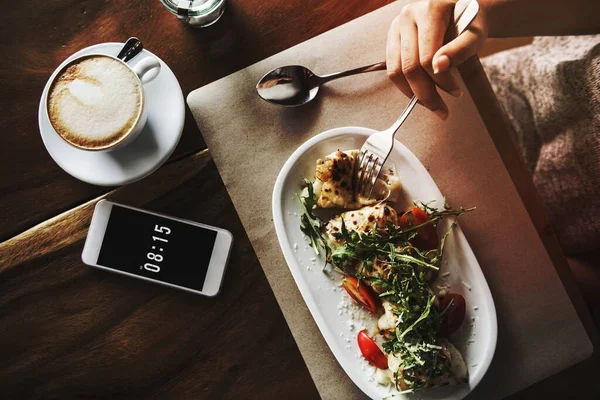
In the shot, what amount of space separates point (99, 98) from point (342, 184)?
525mm

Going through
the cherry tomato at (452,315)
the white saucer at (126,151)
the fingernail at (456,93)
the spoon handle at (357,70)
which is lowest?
the cherry tomato at (452,315)

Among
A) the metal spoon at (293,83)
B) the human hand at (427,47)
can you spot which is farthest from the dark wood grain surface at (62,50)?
the human hand at (427,47)

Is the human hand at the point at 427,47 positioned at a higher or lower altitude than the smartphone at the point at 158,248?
higher

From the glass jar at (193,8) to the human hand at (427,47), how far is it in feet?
1.27

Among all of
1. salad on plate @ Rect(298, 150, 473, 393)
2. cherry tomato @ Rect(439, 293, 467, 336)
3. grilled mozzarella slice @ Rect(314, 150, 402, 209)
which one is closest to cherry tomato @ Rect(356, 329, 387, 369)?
salad on plate @ Rect(298, 150, 473, 393)

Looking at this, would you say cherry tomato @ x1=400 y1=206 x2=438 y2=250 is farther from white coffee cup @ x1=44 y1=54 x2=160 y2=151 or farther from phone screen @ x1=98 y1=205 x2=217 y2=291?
→ white coffee cup @ x1=44 y1=54 x2=160 y2=151

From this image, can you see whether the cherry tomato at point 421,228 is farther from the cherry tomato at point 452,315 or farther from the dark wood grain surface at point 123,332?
the dark wood grain surface at point 123,332

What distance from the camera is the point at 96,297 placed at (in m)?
1.13

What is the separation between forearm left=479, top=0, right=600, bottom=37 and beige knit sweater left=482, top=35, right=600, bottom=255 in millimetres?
28

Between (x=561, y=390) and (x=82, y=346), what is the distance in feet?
3.61

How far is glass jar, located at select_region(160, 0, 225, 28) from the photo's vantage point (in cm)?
106

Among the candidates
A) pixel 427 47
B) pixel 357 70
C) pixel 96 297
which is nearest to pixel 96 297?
pixel 96 297

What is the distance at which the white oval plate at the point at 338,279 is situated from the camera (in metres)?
1.09

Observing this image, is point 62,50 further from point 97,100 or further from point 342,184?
point 342,184
